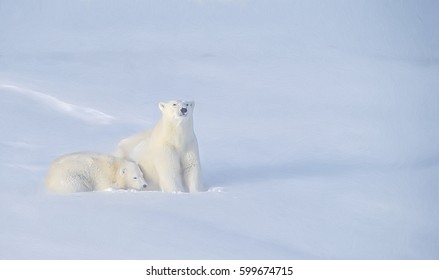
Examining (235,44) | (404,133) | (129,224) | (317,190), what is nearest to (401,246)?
(317,190)

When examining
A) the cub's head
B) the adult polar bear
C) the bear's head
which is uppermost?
→ the cub's head

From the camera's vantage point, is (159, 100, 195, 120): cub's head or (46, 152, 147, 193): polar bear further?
(159, 100, 195, 120): cub's head

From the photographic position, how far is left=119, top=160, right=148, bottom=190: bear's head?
8.34 meters

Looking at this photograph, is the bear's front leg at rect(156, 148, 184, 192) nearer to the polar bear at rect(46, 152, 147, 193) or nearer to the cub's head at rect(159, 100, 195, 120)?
the polar bear at rect(46, 152, 147, 193)

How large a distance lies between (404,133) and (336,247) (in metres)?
4.39

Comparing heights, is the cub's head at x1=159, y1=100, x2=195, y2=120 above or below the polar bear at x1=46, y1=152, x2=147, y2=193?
above

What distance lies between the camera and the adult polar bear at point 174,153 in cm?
841

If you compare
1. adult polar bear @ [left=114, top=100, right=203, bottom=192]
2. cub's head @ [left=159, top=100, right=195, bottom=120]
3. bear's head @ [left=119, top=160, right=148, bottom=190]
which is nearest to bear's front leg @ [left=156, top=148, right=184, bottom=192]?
adult polar bear @ [left=114, top=100, right=203, bottom=192]

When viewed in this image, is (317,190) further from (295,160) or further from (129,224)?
(129,224)

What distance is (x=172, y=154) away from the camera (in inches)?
332

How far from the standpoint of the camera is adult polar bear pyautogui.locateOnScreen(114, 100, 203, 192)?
8.41 metres

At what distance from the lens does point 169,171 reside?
329 inches

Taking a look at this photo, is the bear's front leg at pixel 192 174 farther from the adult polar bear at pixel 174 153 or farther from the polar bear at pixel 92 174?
the polar bear at pixel 92 174

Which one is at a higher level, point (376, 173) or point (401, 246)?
point (376, 173)
